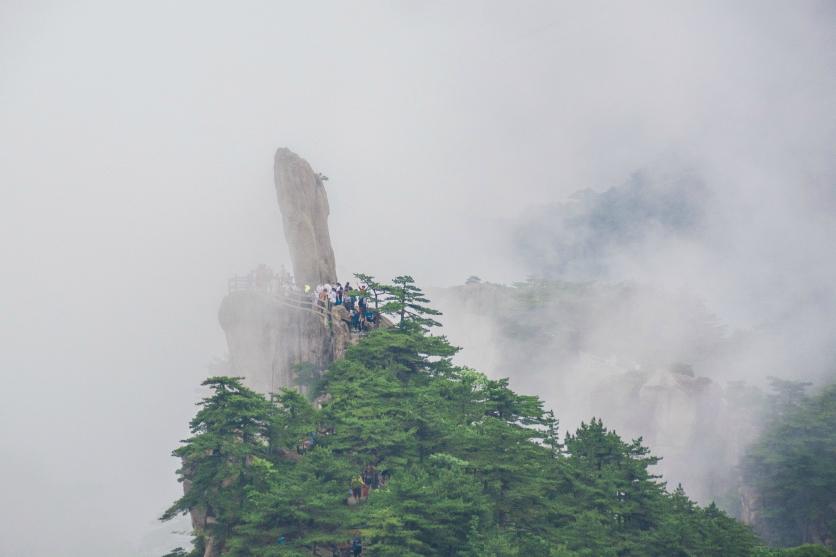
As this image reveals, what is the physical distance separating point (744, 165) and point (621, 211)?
74.1 feet

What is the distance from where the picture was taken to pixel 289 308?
54.9m

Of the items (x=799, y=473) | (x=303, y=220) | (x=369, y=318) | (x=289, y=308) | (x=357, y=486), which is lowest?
(x=357, y=486)

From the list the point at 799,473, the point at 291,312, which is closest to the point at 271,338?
the point at 291,312

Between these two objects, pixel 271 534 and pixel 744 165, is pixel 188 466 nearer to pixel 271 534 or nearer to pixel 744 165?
pixel 271 534

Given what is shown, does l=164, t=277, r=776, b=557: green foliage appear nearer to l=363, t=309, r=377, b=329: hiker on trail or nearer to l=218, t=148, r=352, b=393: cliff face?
l=363, t=309, r=377, b=329: hiker on trail

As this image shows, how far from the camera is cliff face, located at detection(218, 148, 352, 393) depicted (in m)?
53.5

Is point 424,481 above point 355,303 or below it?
below

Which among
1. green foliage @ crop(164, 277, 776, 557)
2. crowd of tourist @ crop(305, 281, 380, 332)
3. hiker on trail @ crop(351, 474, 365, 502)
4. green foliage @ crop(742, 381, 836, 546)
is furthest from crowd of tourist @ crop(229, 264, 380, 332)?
green foliage @ crop(742, 381, 836, 546)

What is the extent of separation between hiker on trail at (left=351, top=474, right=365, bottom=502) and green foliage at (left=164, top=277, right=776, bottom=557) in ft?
3.03

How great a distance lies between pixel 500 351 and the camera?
100 meters

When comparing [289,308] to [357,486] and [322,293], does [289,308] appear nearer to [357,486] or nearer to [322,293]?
[322,293]

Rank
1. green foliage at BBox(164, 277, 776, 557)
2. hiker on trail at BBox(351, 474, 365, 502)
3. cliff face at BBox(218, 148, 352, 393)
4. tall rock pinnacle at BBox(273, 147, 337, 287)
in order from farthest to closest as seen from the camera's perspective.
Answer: tall rock pinnacle at BBox(273, 147, 337, 287), cliff face at BBox(218, 148, 352, 393), hiker on trail at BBox(351, 474, 365, 502), green foliage at BBox(164, 277, 776, 557)

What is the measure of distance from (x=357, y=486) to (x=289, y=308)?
19352mm

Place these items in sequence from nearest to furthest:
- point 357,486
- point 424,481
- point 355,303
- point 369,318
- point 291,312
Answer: point 424,481, point 357,486, point 369,318, point 355,303, point 291,312
